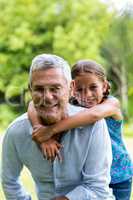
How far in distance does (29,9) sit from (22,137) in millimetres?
27445

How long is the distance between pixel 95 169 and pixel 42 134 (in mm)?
276

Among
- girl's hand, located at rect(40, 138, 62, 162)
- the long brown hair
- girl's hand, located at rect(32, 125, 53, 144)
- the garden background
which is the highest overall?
the garden background

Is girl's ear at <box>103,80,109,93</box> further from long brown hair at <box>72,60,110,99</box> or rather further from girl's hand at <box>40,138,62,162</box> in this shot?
girl's hand at <box>40,138,62,162</box>

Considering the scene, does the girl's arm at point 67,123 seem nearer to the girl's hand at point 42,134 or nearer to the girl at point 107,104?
the girl's hand at point 42,134

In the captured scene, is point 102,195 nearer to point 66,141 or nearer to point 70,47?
point 66,141

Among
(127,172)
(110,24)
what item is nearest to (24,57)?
(110,24)

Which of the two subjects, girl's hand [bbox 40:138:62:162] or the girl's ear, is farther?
the girl's ear

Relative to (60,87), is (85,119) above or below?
below

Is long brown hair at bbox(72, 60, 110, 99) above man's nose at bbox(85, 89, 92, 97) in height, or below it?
above

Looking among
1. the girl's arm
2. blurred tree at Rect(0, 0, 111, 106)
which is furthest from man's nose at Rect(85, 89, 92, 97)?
blurred tree at Rect(0, 0, 111, 106)

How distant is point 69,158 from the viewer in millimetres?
2359

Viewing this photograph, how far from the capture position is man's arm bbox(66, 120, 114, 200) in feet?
7.66

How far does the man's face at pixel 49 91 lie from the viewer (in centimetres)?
226

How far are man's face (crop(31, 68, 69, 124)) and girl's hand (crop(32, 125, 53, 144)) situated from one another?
0.30 feet
